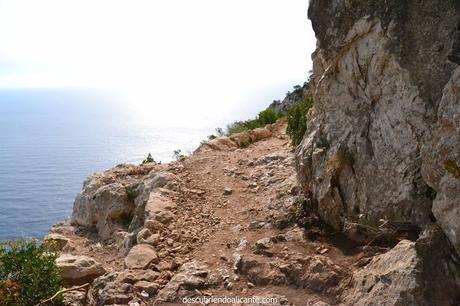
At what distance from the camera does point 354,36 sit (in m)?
8.27

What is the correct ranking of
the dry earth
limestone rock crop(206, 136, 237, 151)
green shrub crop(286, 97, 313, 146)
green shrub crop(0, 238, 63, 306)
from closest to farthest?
the dry earth, green shrub crop(0, 238, 63, 306), green shrub crop(286, 97, 313, 146), limestone rock crop(206, 136, 237, 151)

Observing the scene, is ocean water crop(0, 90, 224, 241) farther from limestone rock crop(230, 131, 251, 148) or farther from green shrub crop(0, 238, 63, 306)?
limestone rock crop(230, 131, 251, 148)

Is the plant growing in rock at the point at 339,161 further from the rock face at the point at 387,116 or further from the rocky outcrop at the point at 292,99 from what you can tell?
the rocky outcrop at the point at 292,99

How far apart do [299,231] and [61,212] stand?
40.7 meters

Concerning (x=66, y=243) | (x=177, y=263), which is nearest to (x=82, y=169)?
(x=66, y=243)

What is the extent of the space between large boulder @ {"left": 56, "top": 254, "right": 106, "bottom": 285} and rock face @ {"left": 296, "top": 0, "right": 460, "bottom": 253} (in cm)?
504

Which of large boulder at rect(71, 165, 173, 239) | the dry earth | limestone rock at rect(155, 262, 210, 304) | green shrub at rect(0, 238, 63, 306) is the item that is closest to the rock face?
the dry earth

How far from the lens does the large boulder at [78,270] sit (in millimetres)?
9047

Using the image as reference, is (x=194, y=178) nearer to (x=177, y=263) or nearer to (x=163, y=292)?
(x=177, y=263)

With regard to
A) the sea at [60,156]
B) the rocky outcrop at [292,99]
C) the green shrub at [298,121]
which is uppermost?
the rocky outcrop at [292,99]

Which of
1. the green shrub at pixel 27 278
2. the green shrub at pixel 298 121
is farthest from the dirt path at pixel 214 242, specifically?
the green shrub at pixel 298 121

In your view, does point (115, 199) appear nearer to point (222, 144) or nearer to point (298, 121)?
point (222, 144)

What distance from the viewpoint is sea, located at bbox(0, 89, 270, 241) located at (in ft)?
142

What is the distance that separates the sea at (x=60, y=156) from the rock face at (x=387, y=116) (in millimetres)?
6911
